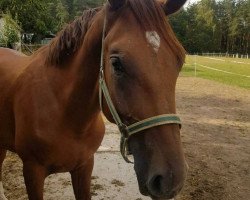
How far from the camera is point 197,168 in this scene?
4824 mm

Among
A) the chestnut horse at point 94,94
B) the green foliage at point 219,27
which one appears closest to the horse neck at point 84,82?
the chestnut horse at point 94,94

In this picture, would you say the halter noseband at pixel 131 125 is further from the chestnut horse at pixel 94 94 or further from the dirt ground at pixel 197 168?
the dirt ground at pixel 197 168

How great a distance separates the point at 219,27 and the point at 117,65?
89.5 metres

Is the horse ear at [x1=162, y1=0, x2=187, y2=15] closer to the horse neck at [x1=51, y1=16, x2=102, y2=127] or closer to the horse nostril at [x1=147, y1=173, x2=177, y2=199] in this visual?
the horse neck at [x1=51, y1=16, x2=102, y2=127]

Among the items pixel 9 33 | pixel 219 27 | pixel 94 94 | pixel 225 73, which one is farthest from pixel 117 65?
pixel 219 27

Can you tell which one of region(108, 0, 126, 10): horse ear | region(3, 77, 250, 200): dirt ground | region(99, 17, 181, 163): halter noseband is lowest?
region(3, 77, 250, 200): dirt ground

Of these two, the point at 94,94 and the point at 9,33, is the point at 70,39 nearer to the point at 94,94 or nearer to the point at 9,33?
the point at 94,94

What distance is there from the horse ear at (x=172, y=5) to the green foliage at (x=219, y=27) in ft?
238

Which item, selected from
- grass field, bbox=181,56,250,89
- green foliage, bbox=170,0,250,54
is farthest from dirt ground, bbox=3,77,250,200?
green foliage, bbox=170,0,250,54

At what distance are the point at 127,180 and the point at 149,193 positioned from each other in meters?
2.66

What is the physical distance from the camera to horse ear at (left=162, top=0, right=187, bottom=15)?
71.5 inches

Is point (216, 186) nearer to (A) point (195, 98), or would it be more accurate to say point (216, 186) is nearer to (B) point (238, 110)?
(B) point (238, 110)

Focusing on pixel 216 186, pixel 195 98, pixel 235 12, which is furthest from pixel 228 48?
pixel 216 186

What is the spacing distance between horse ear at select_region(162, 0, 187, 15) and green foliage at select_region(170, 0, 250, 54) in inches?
2860
